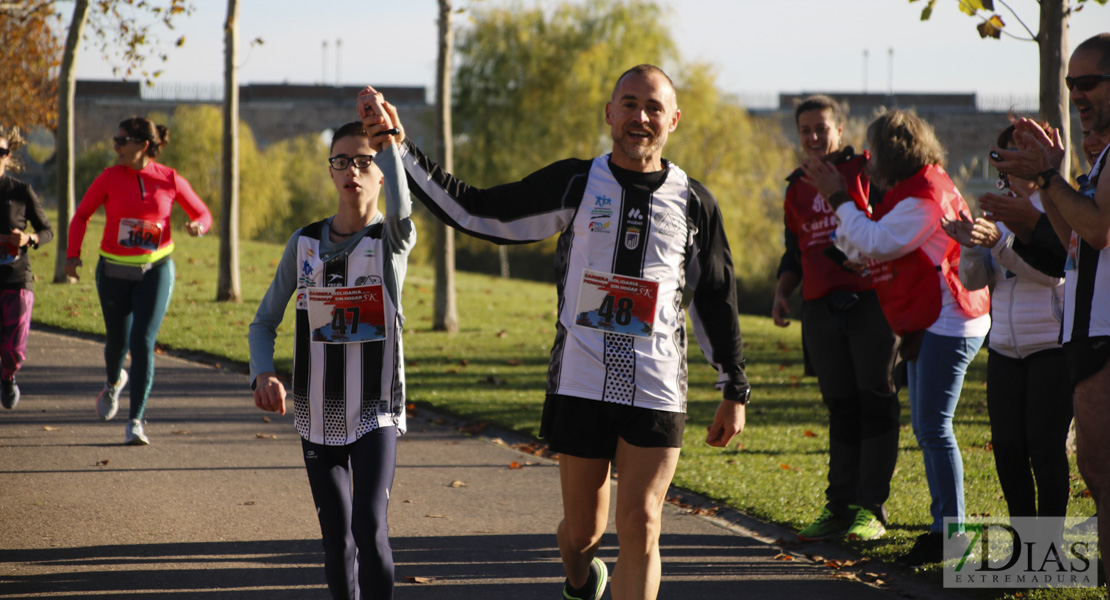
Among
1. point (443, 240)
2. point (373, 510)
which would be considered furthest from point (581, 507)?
point (443, 240)

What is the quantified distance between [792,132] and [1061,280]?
63.7m

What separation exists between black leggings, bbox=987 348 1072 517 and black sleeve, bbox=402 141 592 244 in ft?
8.46

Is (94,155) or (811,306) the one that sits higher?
(94,155)

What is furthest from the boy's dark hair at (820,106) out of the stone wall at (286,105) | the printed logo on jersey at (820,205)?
the stone wall at (286,105)

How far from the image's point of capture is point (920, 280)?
5.32 metres

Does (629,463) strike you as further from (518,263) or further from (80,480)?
(518,263)

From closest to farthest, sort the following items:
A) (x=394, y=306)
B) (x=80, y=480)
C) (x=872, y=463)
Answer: (x=394, y=306) < (x=872, y=463) < (x=80, y=480)

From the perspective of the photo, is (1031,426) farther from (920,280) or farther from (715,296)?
(715,296)

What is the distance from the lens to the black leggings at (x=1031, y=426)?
16.3 feet

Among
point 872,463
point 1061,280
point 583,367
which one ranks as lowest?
point 872,463

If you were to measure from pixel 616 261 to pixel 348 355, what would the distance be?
1142 millimetres

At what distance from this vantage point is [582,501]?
13.0 feet

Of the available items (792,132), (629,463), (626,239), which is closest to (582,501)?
(629,463)

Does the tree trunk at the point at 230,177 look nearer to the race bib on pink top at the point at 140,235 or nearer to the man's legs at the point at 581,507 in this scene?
the race bib on pink top at the point at 140,235
